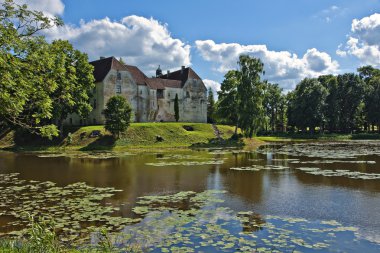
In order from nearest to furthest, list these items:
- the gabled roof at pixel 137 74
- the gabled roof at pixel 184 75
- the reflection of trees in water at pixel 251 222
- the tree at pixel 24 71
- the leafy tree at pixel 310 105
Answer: the tree at pixel 24 71 → the reflection of trees in water at pixel 251 222 → the gabled roof at pixel 137 74 → the gabled roof at pixel 184 75 → the leafy tree at pixel 310 105

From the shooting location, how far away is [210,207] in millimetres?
15328

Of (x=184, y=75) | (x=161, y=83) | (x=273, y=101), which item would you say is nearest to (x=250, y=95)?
(x=161, y=83)

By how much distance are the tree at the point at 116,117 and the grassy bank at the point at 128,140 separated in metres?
1.68

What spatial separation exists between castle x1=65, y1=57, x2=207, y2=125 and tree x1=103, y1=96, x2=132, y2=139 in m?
3.50

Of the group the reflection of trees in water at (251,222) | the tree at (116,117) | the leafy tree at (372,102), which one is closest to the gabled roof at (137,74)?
the tree at (116,117)

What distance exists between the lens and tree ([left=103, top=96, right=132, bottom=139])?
53656 millimetres

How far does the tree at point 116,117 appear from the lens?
2112 inches

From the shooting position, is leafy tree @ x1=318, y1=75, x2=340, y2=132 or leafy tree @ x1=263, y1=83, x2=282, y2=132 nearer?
leafy tree @ x1=318, y1=75, x2=340, y2=132

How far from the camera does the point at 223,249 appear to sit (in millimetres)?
10102

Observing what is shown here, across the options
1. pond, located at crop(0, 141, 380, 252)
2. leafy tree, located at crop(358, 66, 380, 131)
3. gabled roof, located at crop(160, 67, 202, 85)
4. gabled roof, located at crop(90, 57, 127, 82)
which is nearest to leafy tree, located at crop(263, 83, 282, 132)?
leafy tree, located at crop(358, 66, 380, 131)

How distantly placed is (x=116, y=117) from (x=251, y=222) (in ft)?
142

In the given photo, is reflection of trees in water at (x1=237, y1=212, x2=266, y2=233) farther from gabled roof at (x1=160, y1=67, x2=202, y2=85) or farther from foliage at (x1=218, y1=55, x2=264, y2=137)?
gabled roof at (x1=160, y1=67, x2=202, y2=85)

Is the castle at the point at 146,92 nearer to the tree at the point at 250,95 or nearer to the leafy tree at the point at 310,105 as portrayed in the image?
the tree at the point at 250,95

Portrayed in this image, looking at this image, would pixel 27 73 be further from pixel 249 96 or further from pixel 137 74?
pixel 137 74
